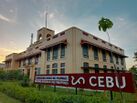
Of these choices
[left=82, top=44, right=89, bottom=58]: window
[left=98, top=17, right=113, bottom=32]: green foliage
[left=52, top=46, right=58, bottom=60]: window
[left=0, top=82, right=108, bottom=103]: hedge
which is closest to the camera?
[left=98, top=17, right=113, bottom=32]: green foliage

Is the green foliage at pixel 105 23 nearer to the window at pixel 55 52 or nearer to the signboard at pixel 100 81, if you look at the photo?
the signboard at pixel 100 81

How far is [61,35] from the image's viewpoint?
68.5 feet

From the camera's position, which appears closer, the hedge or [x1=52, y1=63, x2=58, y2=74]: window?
the hedge

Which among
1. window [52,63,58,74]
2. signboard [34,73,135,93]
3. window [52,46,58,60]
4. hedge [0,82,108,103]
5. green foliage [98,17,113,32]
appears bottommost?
hedge [0,82,108,103]

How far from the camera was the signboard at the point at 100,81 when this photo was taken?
5.67 m

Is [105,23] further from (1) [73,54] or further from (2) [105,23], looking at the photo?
(1) [73,54]

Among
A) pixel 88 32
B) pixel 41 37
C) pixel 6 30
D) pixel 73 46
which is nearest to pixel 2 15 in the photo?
pixel 6 30

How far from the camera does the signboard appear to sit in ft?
18.6

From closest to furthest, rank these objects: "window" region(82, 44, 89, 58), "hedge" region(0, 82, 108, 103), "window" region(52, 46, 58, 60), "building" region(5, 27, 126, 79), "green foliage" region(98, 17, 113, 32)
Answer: "green foliage" region(98, 17, 113, 32) → "hedge" region(0, 82, 108, 103) → "building" region(5, 27, 126, 79) → "window" region(82, 44, 89, 58) → "window" region(52, 46, 58, 60)

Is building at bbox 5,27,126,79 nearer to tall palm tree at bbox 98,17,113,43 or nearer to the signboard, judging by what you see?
the signboard

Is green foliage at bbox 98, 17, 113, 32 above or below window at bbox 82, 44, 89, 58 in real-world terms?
below

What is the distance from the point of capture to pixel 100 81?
6715mm

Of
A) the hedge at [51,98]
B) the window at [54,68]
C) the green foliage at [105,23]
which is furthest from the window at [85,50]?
the green foliage at [105,23]

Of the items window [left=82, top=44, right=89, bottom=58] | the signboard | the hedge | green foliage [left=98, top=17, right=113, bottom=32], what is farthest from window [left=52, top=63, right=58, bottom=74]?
green foliage [left=98, top=17, right=113, bottom=32]
